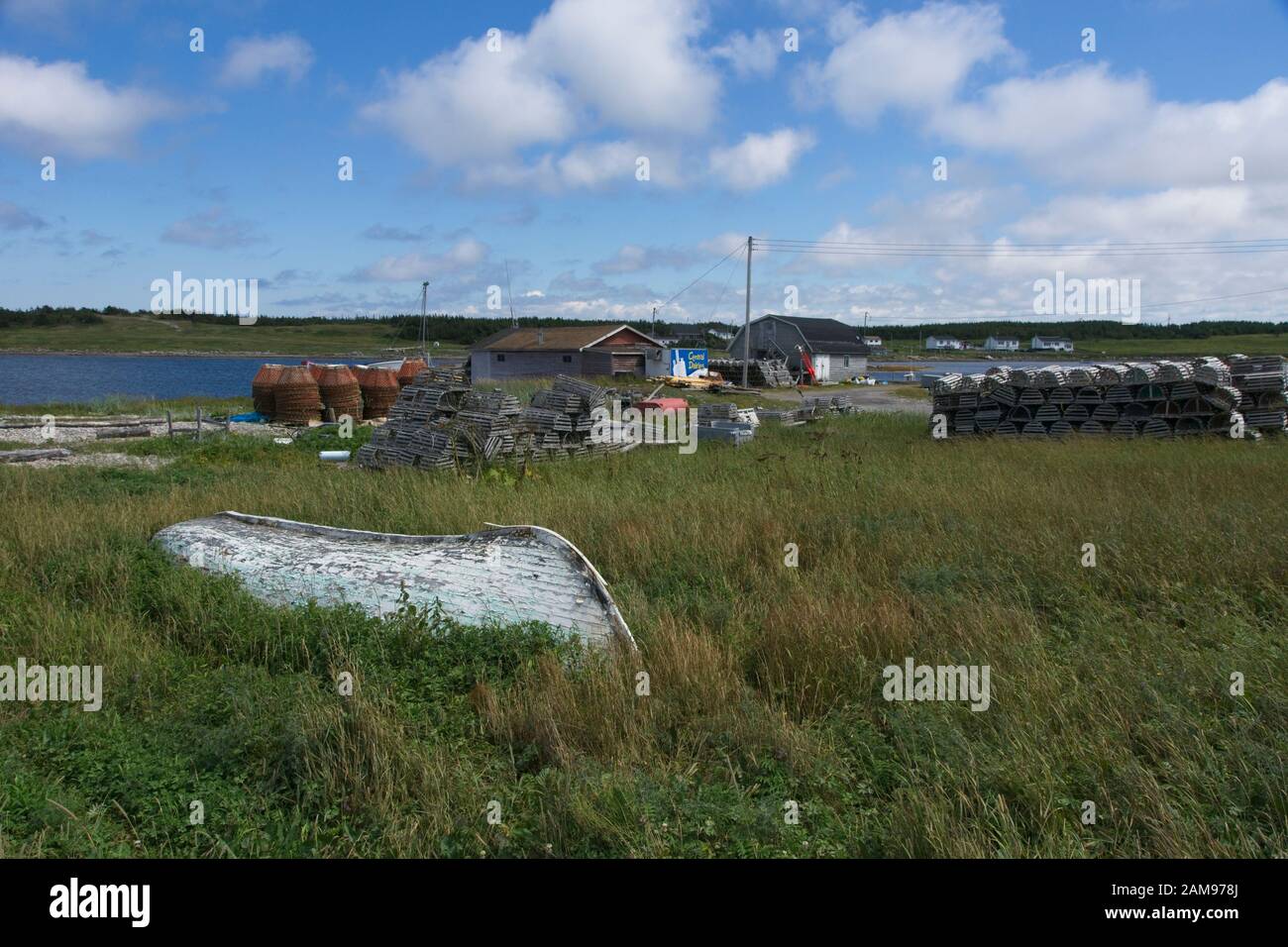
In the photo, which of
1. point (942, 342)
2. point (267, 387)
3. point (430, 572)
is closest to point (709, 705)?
point (430, 572)

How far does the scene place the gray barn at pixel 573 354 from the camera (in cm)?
5016

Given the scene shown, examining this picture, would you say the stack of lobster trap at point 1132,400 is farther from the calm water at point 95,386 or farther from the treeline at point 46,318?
the treeline at point 46,318

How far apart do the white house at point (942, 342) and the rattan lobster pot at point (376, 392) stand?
12353 centimetres

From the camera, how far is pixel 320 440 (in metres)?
20.5

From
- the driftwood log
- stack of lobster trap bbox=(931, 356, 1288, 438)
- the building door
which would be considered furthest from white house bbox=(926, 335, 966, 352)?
the driftwood log

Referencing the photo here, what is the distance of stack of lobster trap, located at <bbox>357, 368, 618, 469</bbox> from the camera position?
14.1 meters

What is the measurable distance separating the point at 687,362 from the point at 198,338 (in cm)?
11767

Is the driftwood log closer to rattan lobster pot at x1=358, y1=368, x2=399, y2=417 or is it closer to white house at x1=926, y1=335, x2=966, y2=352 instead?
rattan lobster pot at x1=358, y1=368, x2=399, y2=417


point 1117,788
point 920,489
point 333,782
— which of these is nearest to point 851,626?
point 1117,788

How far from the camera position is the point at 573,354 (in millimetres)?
50156

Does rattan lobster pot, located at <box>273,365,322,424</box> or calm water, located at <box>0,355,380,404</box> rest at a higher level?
calm water, located at <box>0,355,380,404</box>

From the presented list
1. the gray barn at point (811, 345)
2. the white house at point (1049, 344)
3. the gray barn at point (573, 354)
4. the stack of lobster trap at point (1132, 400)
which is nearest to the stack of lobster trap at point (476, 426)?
the stack of lobster trap at point (1132, 400)

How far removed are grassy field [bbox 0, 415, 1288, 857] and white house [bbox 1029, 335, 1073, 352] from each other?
391 feet
